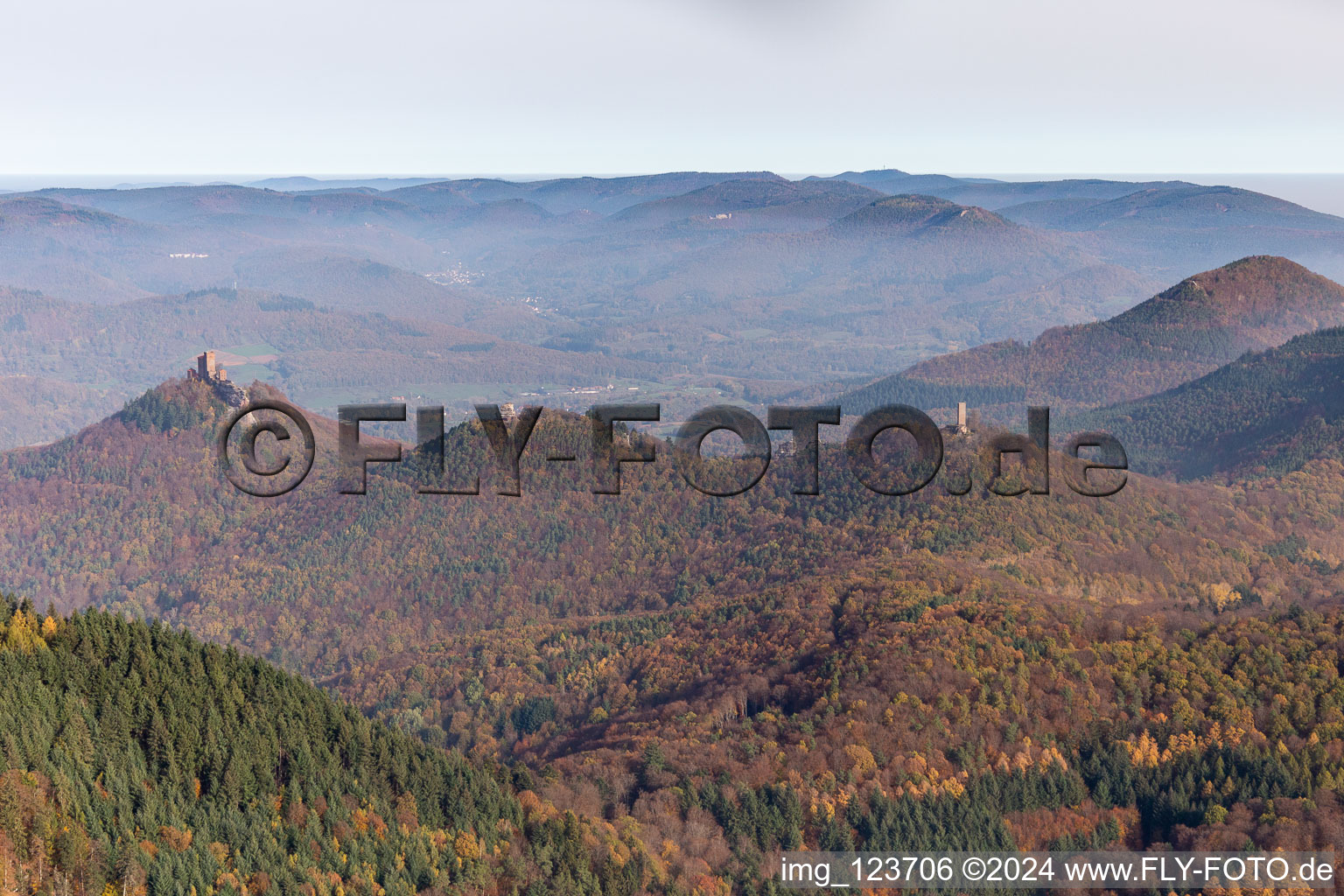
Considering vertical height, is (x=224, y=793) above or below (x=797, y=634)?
above

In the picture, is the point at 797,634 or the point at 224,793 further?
the point at 797,634

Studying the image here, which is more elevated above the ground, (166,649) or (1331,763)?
(166,649)

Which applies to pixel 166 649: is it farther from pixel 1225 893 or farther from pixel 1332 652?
pixel 1332 652

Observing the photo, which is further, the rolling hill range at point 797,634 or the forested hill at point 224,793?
the rolling hill range at point 797,634

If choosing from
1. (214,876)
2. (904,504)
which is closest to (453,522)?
(904,504)
